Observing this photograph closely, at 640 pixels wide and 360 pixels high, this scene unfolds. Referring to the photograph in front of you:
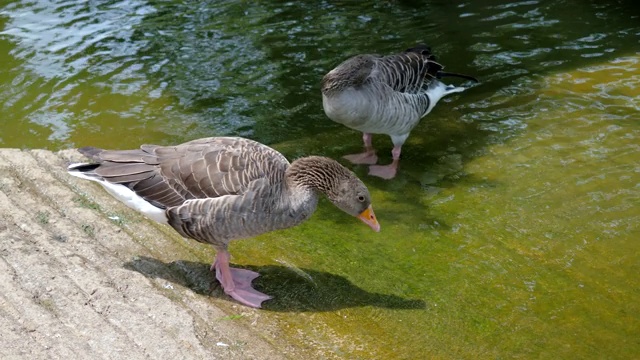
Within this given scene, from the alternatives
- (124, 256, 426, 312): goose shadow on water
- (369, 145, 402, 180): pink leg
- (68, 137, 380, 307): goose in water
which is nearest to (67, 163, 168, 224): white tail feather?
(68, 137, 380, 307): goose in water

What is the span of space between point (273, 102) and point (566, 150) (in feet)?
10.5

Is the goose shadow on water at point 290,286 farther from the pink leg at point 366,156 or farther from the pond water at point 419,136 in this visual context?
the pink leg at point 366,156

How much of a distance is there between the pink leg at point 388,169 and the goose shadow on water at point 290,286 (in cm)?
186

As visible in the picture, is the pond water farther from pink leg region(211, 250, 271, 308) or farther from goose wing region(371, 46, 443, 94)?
goose wing region(371, 46, 443, 94)

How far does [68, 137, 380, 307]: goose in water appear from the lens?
13.9 feet

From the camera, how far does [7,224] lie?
482cm

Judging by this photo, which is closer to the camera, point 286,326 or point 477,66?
point 286,326

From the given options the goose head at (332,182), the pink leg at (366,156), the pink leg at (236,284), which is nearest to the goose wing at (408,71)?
the pink leg at (366,156)

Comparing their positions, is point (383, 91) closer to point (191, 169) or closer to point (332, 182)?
point (332, 182)

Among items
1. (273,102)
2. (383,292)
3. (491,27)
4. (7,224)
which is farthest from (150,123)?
(491,27)

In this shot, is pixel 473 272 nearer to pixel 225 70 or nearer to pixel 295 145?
pixel 295 145

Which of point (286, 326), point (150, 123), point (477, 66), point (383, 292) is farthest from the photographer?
point (477, 66)

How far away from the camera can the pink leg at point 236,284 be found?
4363 millimetres

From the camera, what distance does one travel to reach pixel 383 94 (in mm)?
6324
